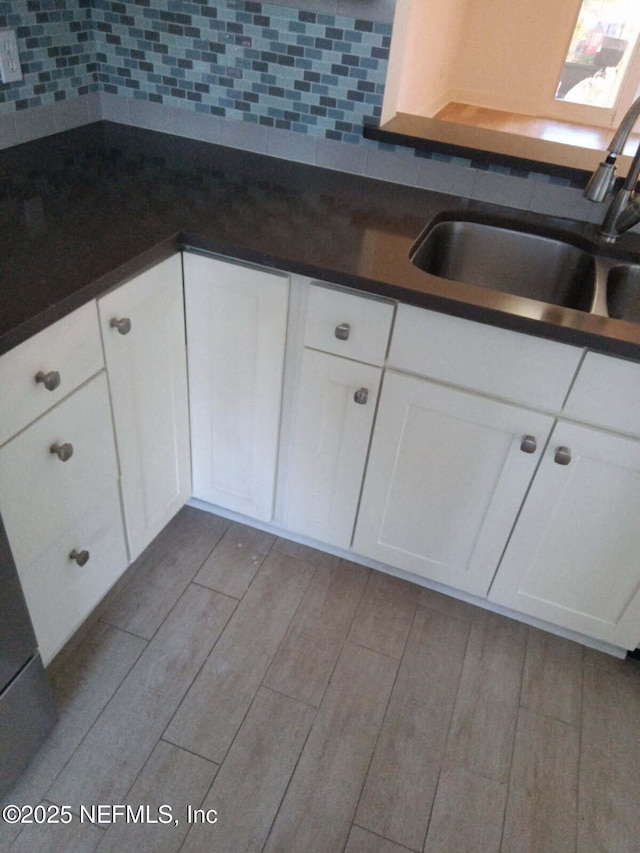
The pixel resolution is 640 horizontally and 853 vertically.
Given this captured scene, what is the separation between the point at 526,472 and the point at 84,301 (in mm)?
954

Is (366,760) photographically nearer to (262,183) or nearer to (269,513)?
(269,513)

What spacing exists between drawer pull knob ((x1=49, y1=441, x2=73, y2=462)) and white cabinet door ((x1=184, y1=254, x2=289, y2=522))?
0.45 m

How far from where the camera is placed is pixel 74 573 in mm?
1326

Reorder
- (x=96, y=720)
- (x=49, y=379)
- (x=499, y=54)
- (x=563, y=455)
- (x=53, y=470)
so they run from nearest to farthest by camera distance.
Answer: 1. (x=49, y=379)
2. (x=53, y=470)
3. (x=563, y=455)
4. (x=96, y=720)
5. (x=499, y=54)

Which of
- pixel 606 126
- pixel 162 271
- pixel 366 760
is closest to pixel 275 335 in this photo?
pixel 162 271

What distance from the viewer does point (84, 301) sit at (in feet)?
3.58

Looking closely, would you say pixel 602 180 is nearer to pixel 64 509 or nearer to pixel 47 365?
pixel 47 365

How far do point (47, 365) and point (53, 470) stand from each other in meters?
0.21

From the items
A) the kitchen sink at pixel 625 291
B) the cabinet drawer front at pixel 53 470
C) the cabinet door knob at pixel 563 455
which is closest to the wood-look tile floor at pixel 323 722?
the cabinet drawer front at pixel 53 470

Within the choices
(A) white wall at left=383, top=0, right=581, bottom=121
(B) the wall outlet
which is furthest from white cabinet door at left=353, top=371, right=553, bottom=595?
(A) white wall at left=383, top=0, right=581, bottom=121

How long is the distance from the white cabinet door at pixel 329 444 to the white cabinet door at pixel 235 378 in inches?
2.6

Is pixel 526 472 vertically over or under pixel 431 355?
under

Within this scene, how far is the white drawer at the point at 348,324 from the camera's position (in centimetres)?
127

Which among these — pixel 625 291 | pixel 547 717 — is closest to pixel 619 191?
pixel 625 291
